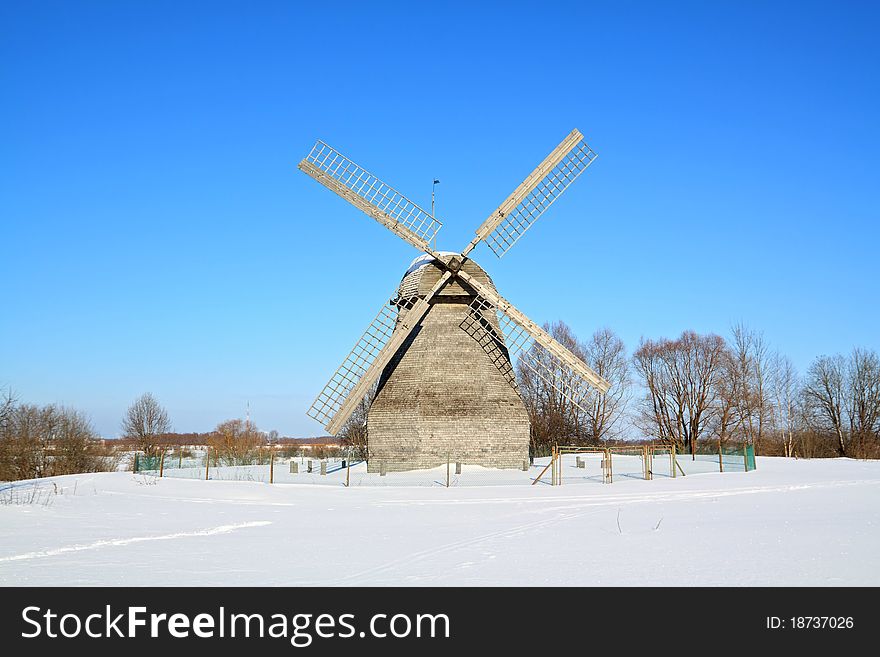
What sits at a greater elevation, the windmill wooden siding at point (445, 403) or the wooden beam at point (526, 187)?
the wooden beam at point (526, 187)

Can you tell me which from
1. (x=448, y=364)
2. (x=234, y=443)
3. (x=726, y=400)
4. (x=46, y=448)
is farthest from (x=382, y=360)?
(x=234, y=443)

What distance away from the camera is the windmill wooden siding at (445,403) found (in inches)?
993

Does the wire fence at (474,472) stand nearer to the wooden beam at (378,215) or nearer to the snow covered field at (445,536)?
the snow covered field at (445,536)

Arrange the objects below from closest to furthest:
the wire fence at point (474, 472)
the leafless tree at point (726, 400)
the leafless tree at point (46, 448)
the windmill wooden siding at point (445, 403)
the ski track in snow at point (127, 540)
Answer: the ski track in snow at point (127, 540) → the wire fence at point (474, 472) → the windmill wooden siding at point (445, 403) → the leafless tree at point (46, 448) → the leafless tree at point (726, 400)

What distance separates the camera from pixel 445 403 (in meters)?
25.4

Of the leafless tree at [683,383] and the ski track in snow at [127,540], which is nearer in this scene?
the ski track in snow at [127,540]

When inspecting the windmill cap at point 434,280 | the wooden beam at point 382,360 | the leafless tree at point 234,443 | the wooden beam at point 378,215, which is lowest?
the leafless tree at point 234,443

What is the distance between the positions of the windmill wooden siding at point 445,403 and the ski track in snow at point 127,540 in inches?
461

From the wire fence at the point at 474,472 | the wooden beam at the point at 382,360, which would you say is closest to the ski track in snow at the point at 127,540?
the wire fence at the point at 474,472
